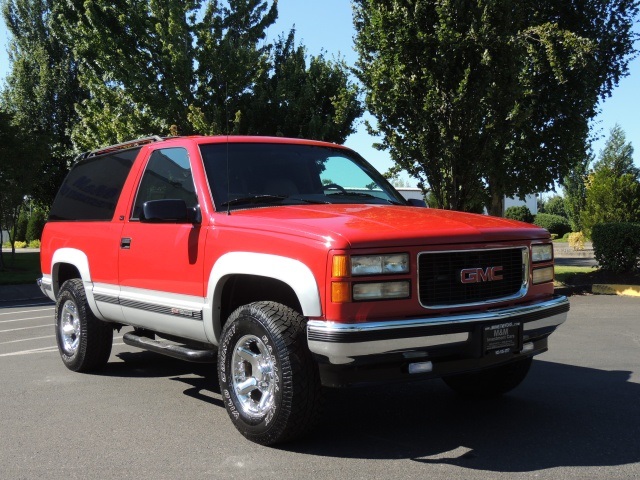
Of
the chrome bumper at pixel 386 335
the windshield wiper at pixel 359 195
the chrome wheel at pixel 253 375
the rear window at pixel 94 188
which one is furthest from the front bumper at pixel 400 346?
the rear window at pixel 94 188

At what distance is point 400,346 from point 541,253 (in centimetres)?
149

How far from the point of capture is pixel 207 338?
16.5ft

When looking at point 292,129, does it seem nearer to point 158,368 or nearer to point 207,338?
point 158,368

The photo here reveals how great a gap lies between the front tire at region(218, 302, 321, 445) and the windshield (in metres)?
0.97

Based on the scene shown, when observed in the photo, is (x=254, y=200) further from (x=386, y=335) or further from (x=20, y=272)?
(x=20, y=272)

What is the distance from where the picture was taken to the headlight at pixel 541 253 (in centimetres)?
483

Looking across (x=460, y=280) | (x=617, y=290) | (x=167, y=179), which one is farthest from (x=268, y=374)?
(x=617, y=290)

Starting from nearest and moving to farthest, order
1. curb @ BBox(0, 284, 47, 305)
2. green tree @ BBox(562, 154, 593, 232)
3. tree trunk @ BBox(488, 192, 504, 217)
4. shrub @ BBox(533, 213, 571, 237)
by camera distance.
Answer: curb @ BBox(0, 284, 47, 305) → tree trunk @ BBox(488, 192, 504, 217) → green tree @ BBox(562, 154, 593, 232) → shrub @ BBox(533, 213, 571, 237)

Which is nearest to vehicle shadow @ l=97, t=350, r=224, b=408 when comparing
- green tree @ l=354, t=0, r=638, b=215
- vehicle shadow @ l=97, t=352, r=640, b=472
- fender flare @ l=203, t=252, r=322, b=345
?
vehicle shadow @ l=97, t=352, r=640, b=472

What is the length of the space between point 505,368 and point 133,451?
2761mm

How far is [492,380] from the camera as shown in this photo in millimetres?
5492

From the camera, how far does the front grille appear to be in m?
4.24

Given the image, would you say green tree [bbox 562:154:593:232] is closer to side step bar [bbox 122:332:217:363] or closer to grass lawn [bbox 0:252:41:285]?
grass lawn [bbox 0:252:41:285]

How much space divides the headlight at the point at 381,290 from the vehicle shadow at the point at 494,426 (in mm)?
976
